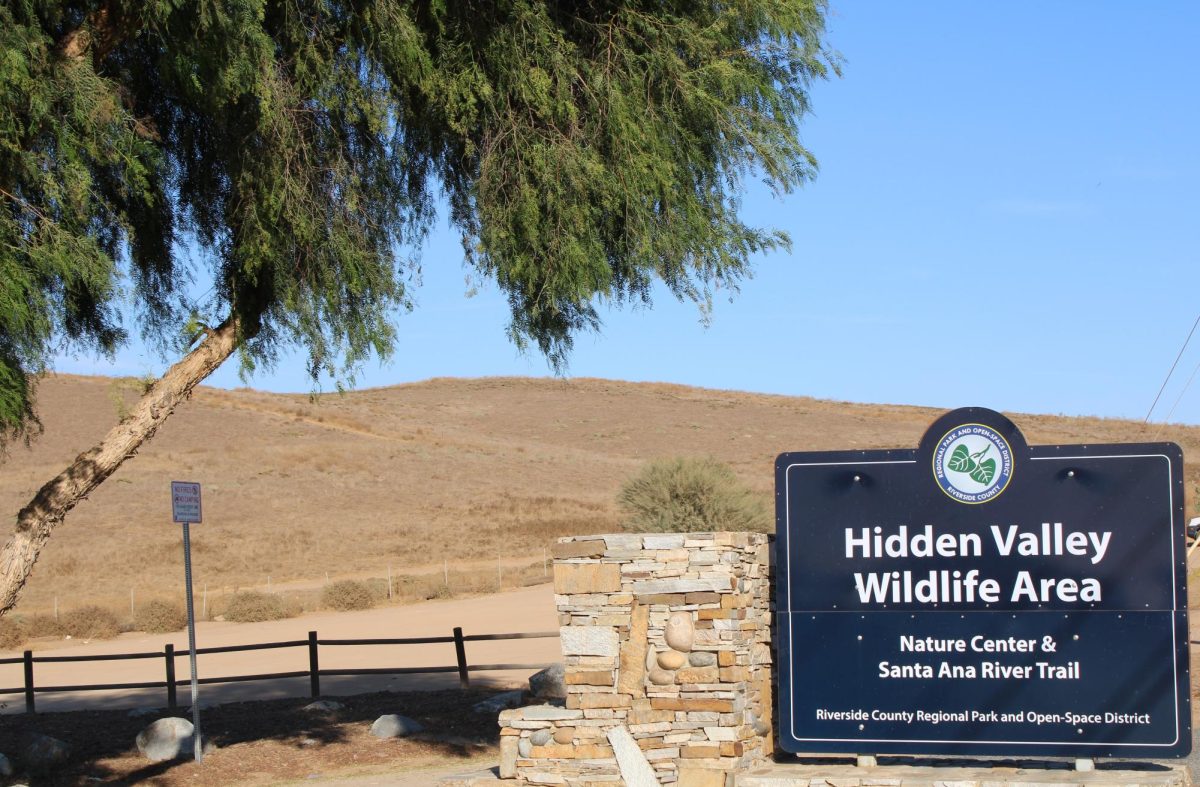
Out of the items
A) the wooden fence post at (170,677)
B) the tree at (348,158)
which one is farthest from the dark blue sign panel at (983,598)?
the wooden fence post at (170,677)

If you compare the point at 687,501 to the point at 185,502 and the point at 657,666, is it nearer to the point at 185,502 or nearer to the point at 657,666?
the point at 185,502

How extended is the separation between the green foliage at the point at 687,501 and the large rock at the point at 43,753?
53.7 ft

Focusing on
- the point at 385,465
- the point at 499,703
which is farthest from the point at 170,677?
the point at 385,465

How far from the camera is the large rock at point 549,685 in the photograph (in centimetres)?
1702

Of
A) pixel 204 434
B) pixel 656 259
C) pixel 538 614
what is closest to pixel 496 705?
pixel 656 259

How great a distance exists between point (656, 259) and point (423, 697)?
30.5 ft

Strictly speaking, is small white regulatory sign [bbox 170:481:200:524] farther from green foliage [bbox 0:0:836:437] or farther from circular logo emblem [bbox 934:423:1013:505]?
circular logo emblem [bbox 934:423:1013:505]

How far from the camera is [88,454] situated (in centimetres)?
1128

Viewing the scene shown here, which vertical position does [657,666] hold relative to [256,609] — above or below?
above

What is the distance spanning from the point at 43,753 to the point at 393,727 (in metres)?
3.84

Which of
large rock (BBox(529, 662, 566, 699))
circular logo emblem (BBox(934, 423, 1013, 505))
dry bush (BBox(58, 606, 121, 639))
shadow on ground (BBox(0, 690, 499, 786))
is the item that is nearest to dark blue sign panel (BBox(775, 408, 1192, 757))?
circular logo emblem (BBox(934, 423, 1013, 505))

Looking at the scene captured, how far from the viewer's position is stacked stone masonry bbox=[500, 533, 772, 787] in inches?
363

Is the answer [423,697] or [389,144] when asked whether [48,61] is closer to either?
[389,144]

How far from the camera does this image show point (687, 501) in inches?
1194
